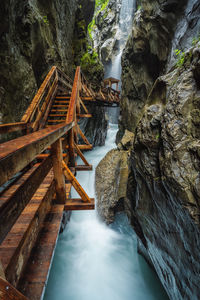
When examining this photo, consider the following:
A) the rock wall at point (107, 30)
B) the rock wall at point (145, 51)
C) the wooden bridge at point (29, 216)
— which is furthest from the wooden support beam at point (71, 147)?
the rock wall at point (107, 30)

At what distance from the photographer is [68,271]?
18.9ft

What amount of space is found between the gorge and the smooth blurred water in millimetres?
35

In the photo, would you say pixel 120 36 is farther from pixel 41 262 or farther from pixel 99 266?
pixel 41 262

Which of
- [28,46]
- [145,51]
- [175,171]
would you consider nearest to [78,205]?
[175,171]

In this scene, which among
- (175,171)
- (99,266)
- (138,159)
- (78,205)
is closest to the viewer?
(78,205)

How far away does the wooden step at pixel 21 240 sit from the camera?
1144 mm

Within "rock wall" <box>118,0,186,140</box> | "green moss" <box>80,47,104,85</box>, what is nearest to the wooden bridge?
"rock wall" <box>118,0,186,140</box>

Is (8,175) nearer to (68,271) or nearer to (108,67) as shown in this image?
(68,271)

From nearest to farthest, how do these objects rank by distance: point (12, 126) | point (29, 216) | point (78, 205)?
point (29, 216), point (78, 205), point (12, 126)

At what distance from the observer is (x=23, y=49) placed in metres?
5.38

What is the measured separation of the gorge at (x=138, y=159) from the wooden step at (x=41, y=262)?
2.09m

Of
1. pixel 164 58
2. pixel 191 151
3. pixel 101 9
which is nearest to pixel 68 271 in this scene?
pixel 191 151

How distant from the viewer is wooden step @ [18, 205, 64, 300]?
1.21 metres

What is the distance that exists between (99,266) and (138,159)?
17.2ft
